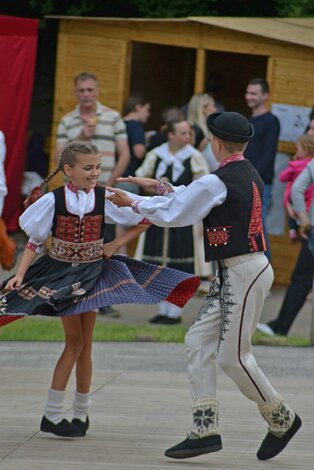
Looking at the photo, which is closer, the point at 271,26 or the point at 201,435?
the point at 201,435

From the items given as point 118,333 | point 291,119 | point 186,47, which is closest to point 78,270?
point 118,333

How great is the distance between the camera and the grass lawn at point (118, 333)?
10.2m

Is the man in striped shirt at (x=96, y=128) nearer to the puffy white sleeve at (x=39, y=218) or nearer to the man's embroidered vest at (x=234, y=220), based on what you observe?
the puffy white sleeve at (x=39, y=218)

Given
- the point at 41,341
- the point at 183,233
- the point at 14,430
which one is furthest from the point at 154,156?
the point at 14,430

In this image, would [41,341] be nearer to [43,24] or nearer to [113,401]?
[113,401]

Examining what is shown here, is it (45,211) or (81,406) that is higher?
(45,211)

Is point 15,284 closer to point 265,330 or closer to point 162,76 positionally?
point 265,330

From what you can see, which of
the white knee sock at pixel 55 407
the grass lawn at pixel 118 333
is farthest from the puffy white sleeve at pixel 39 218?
the grass lawn at pixel 118 333

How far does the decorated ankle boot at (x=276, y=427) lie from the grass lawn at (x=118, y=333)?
3504mm

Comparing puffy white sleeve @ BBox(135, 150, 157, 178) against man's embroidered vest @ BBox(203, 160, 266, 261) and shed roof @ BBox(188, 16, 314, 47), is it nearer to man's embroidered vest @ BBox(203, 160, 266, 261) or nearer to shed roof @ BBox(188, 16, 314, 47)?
shed roof @ BBox(188, 16, 314, 47)

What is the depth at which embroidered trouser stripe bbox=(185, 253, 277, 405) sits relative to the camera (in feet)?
Answer: 21.2

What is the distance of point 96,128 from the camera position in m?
11.6

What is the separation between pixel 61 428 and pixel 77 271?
848mm

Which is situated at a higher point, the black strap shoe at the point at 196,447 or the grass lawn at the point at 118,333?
the black strap shoe at the point at 196,447
